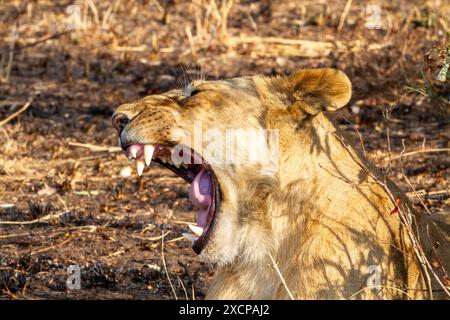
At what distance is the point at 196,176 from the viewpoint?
14.7ft

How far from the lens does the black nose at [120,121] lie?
4.41 meters

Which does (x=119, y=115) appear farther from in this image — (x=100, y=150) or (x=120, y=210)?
(x=100, y=150)

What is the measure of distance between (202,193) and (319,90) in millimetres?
619

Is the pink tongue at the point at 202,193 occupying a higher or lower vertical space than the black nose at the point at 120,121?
lower

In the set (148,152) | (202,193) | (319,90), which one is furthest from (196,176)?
(319,90)

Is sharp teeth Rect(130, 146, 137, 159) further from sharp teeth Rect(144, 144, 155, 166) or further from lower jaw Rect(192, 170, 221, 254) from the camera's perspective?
lower jaw Rect(192, 170, 221, 254)

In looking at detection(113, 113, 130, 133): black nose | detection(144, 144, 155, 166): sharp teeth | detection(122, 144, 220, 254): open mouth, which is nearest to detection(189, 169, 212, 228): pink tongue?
detection(122, 144, 220, 254): open mouth

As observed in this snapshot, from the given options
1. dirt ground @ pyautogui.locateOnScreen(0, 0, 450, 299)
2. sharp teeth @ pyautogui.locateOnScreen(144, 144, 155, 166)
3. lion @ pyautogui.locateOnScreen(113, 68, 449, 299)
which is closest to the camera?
lion @ pyautogui.locateOnScreen(113, 68, 449, 299)

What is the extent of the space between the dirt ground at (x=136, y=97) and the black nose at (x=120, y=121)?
24.0 inches

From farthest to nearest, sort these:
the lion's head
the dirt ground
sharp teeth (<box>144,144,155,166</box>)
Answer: the dirt ground → sharp teeth (<box>144,144,155,166</box>) → the lion's head

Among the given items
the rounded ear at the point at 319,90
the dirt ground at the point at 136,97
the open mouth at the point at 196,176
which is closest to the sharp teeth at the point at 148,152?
the open mouth at the point at 196,176

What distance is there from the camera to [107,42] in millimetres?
10445

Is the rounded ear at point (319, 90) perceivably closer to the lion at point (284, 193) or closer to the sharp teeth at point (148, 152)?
the lion at point (284, 193)

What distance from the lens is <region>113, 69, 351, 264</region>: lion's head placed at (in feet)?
13.9
